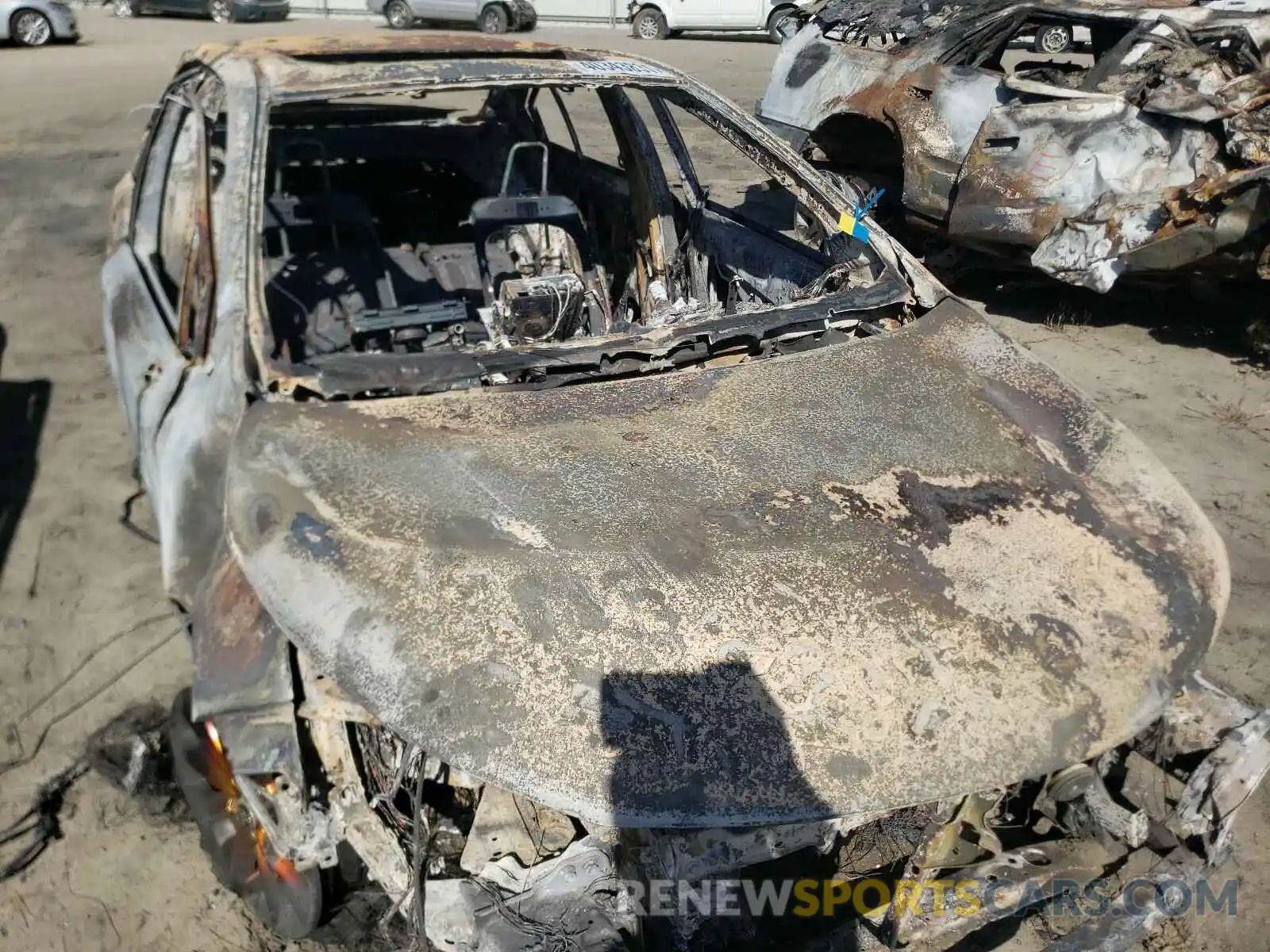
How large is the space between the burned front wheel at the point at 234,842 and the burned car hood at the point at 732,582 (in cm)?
63

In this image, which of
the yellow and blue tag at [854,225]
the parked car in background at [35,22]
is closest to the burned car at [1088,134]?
the yellow and blue tag at [854,225]

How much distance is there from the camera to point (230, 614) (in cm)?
185

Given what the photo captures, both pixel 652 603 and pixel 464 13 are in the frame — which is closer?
pixel 652 603

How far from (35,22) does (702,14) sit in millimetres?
10948

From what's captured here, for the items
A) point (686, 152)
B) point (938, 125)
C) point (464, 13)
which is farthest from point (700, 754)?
point (464, 13)

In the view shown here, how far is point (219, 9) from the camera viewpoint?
19484 mm

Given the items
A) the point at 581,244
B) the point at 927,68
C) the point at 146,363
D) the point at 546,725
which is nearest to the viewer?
the point at 546,725

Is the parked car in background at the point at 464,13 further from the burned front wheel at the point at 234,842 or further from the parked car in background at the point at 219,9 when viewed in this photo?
the burned front wheel at the point at 234,842

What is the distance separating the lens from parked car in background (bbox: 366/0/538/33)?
18.4m

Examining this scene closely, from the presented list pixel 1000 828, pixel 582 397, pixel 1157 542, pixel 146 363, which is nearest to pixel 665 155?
pixel 582 397

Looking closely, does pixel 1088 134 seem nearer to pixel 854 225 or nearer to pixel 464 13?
pixel 854 225

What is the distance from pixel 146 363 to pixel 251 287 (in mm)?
659

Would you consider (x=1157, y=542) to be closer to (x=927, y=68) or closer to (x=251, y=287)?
(x=251, y=287)

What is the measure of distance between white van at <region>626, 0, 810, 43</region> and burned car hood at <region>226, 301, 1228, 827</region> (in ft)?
55.8
